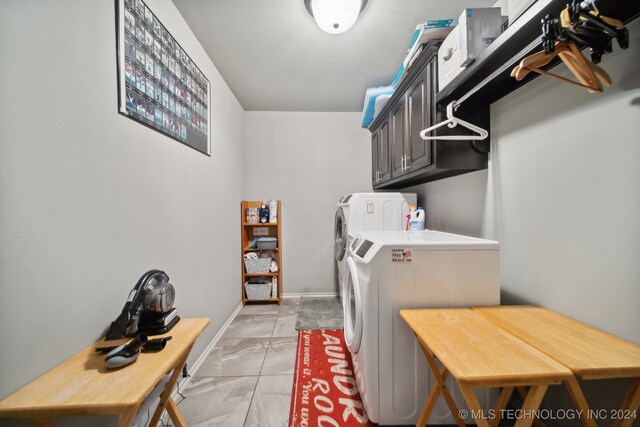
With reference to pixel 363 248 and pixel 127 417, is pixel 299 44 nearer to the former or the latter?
pixel 363 248

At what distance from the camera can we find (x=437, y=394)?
1113 millimetres

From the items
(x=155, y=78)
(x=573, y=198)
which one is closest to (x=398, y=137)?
(x=573, y=198)

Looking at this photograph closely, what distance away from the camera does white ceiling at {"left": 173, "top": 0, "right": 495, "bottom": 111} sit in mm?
1598

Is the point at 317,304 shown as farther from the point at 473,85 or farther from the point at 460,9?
the point at 460,9

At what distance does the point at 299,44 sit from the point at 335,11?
559 mm

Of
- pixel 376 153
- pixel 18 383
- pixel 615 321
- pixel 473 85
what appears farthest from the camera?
pixel 376 153

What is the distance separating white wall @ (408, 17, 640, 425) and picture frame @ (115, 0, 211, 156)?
6.64ft

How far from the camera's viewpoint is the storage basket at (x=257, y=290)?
3.07 meters

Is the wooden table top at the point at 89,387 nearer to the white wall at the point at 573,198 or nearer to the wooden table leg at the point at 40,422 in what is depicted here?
the wooden table leg at the point at 40,422

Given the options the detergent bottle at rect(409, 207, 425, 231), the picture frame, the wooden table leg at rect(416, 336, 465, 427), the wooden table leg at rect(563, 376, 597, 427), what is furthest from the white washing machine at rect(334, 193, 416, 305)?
the wooden table leg at rect(563, 376, 597, 427)

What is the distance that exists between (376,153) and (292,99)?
125 cm

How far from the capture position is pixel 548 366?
2.34 feet

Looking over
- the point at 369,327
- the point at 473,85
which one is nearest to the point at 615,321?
the point at 369,327

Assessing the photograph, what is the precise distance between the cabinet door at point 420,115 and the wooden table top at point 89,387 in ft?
5.61
